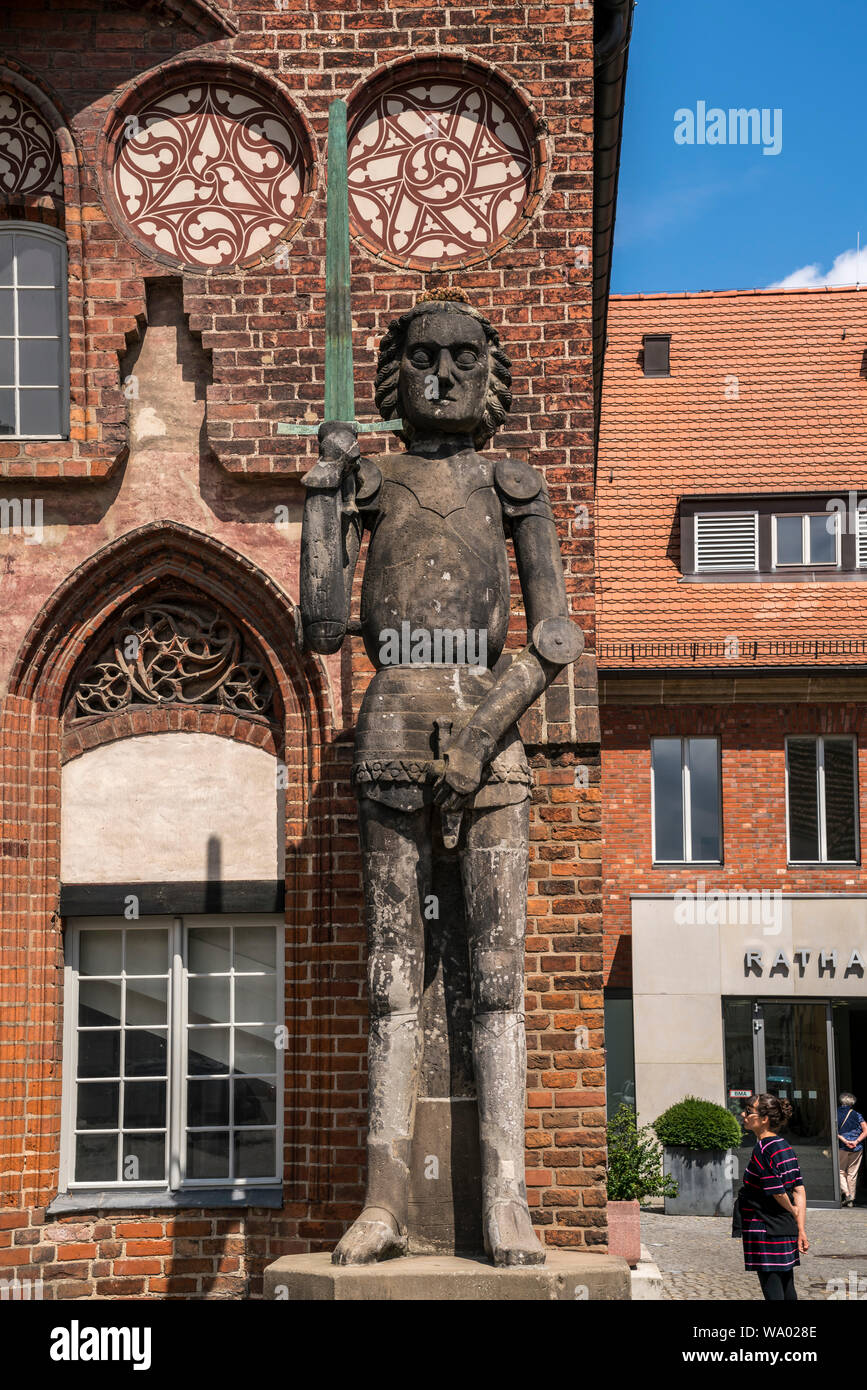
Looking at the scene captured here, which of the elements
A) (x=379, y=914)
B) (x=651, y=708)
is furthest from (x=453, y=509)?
(x=651, y=708)

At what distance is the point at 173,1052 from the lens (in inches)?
352

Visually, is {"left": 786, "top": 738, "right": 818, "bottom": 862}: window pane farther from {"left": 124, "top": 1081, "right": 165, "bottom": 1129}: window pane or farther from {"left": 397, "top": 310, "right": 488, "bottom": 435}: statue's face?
{"left": 397, "top": 310, "right": 488, "bottom": 435}: statue's face

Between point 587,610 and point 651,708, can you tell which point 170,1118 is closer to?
point 587,610

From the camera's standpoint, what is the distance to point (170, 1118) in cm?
889

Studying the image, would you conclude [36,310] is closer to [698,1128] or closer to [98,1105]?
[98,1105]

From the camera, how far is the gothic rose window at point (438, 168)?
922 cm

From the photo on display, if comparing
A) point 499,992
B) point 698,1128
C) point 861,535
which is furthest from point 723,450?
point 499,992

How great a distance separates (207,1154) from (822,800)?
1390cm

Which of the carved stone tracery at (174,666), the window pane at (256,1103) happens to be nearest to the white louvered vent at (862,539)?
the carved stone tracery at (174,666)

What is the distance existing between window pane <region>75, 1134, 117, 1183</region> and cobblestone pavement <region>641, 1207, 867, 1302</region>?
3.94 m

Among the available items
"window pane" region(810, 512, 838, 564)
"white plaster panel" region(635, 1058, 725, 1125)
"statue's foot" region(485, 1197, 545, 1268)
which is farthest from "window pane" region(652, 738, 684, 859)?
"statue's foot" region(485, 1197, 545, 1268)

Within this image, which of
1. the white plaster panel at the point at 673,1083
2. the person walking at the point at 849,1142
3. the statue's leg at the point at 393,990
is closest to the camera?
the statue's leg at the point at 393,990

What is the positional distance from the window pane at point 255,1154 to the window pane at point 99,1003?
91cm

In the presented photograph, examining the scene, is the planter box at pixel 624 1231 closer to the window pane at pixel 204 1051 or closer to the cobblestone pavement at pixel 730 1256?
the cobblestone pavement at pixel 730 1256
